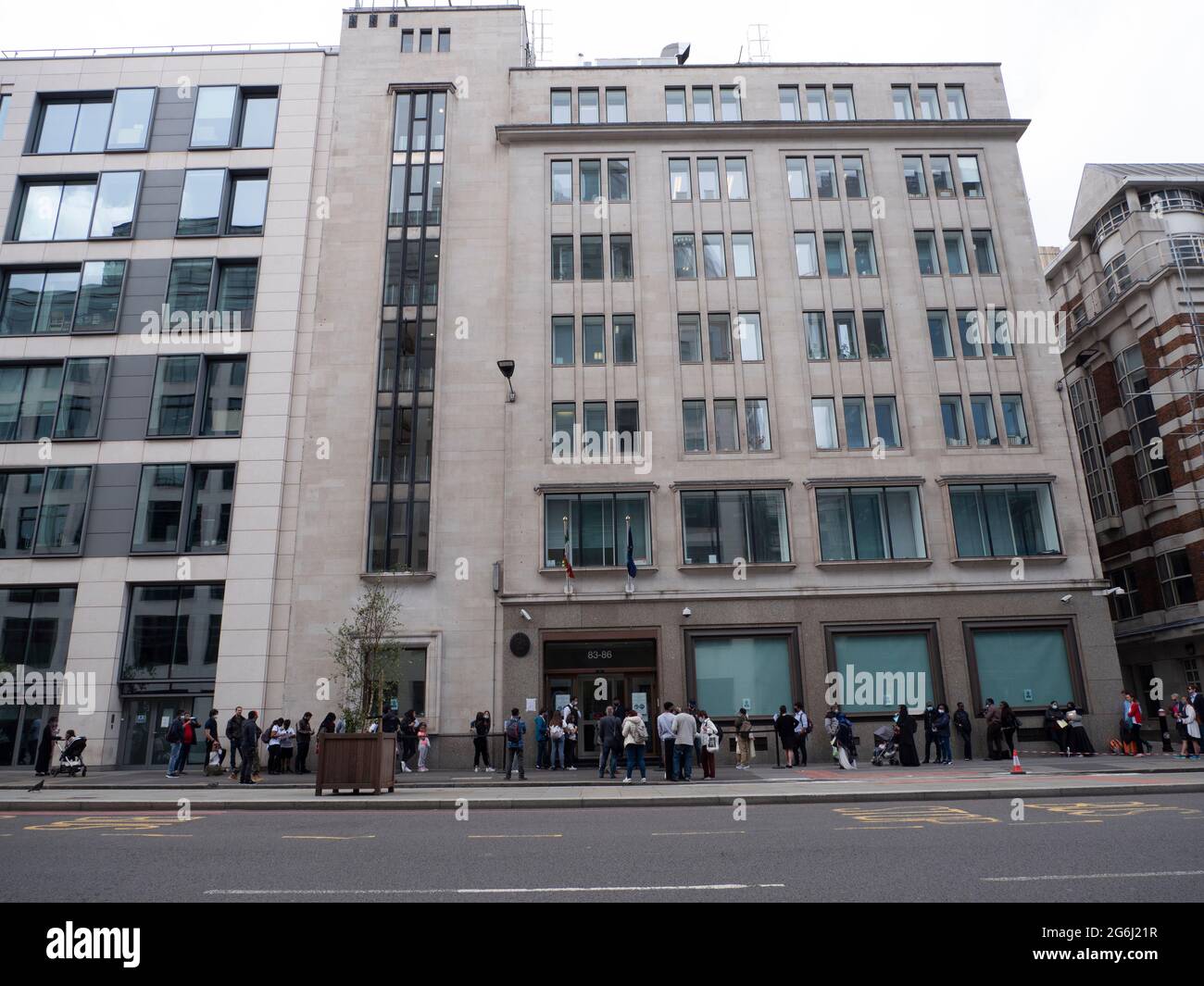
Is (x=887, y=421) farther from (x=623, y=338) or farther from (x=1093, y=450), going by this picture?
(x=1093, y=450)

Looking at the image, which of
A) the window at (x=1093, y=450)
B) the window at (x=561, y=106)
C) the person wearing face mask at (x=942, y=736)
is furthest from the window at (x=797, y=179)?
the person wearing face mask at (x=942, y=736)

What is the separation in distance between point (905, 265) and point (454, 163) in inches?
818

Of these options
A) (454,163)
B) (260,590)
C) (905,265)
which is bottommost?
(260,590)

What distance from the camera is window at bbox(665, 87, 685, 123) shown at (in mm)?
36125

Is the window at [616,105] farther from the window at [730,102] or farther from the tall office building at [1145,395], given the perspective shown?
the tall office building at [1145,395]

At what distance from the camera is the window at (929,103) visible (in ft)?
117

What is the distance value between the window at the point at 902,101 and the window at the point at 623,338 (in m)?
16.3

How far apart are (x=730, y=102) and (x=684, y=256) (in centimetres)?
854

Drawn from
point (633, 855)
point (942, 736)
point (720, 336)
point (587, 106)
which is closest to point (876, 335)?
point (720, 336)

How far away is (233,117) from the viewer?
36.6 meters

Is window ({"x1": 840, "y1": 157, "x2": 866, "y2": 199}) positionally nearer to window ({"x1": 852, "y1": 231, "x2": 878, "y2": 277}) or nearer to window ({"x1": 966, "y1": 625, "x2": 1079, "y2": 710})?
window ({"x1": 852, "y1": 231, "x2": 878, "y2": 277})

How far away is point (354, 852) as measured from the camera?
10.6m
